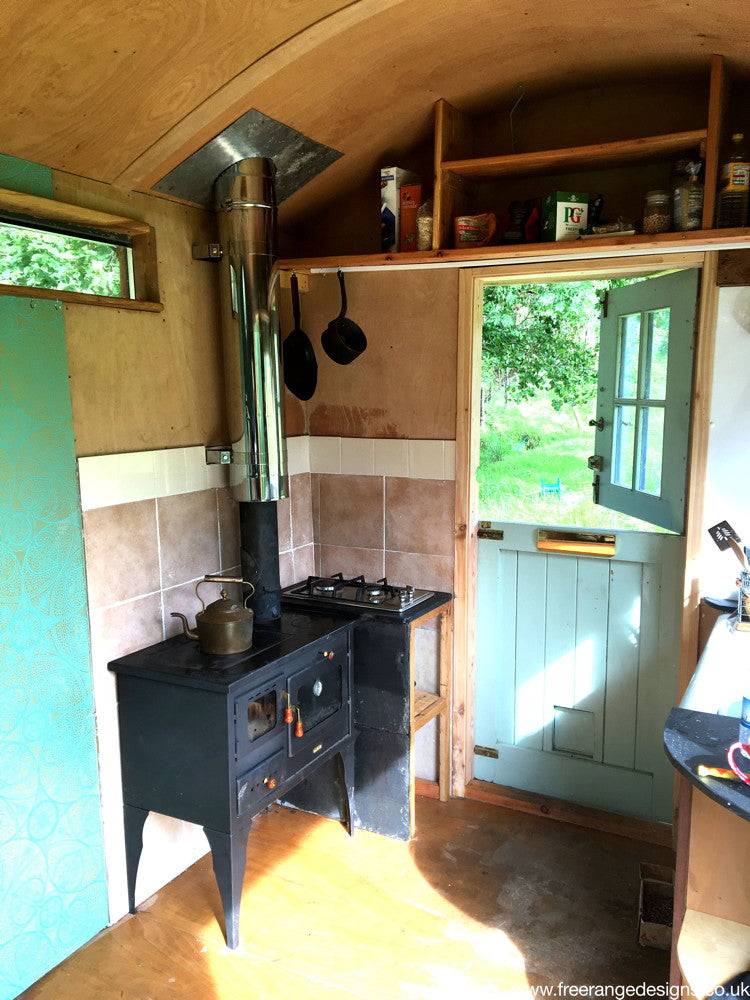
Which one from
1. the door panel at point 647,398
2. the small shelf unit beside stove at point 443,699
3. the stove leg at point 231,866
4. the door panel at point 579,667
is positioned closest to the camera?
the stove leg at point 231,866

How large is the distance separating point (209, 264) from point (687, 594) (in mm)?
1786

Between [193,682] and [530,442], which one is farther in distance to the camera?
[530,442]

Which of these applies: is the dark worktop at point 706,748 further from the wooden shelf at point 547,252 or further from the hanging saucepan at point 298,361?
the hanging saucepan at point 298,361

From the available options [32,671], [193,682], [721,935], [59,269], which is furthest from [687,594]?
[59,269]

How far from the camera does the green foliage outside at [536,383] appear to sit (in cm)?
471

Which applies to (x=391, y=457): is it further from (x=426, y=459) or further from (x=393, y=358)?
(x=393, y=358)

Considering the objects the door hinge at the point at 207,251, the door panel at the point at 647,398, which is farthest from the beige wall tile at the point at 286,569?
the door panel at the point at 647,398

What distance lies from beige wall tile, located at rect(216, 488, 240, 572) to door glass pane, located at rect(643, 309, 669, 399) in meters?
1.42

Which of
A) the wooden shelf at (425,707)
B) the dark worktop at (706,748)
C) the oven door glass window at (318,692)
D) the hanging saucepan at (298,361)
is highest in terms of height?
the hanging saucepan at (298,361)

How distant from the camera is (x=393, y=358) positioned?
2734mm

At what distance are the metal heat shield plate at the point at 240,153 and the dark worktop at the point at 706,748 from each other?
179 centimetres

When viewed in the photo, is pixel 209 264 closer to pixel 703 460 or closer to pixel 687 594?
pixel 703 460

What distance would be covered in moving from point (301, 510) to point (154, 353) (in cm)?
91

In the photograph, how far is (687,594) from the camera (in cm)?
236
